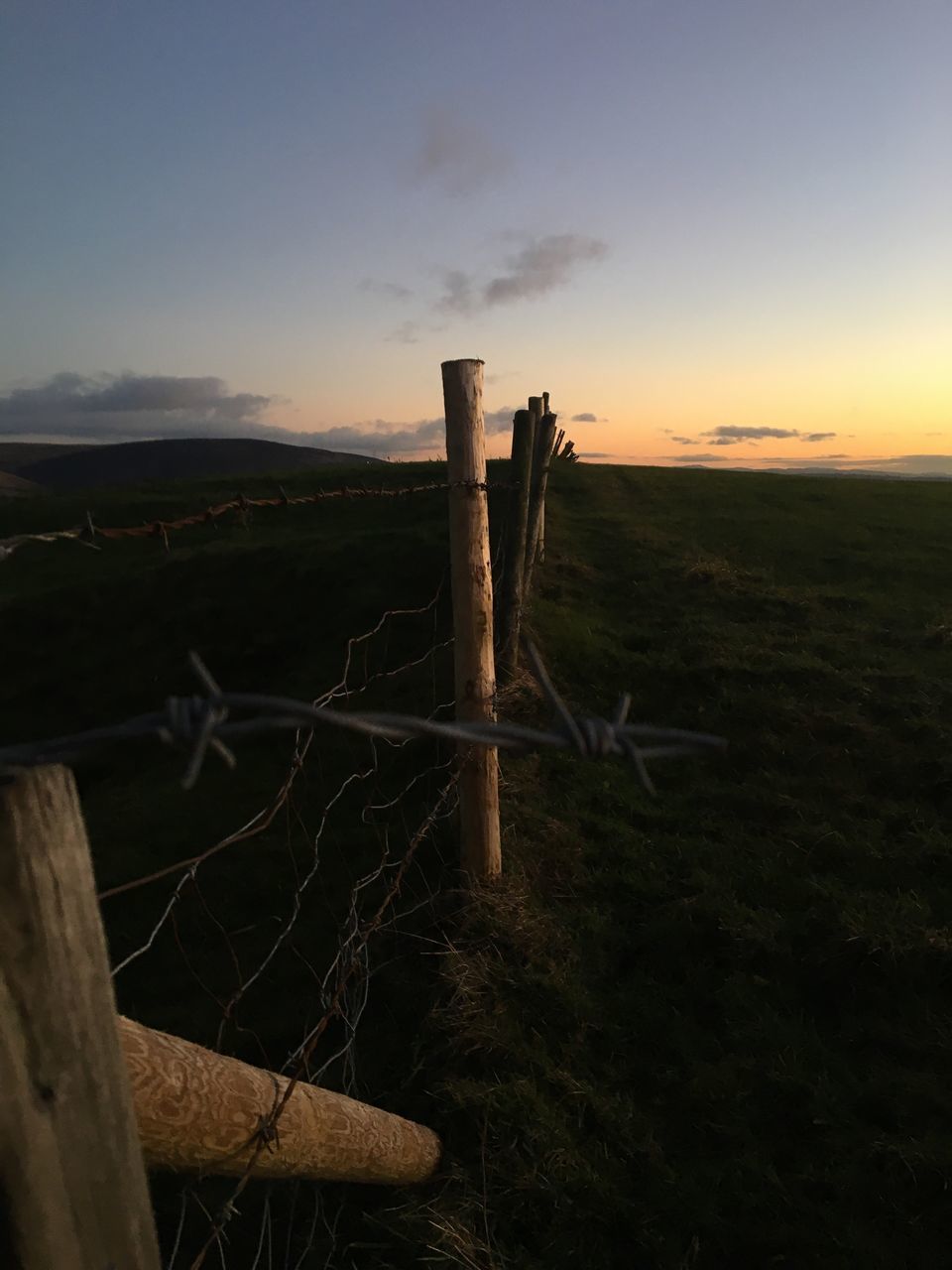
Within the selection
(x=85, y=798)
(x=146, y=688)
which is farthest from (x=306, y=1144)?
(x=146, y=688)

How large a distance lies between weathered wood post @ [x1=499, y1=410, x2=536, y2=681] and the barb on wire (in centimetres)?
457

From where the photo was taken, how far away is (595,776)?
6.35m

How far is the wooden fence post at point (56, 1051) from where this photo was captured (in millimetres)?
954

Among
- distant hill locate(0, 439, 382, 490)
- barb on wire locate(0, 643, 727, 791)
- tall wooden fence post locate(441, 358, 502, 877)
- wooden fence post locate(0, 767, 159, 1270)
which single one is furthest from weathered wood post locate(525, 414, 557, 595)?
distant hill locate(0, 439, 382, 490)

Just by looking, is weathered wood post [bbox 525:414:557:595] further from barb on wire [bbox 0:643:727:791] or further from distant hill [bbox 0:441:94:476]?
distant hill [bbox 0:441:94:476]

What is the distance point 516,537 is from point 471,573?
2490mm

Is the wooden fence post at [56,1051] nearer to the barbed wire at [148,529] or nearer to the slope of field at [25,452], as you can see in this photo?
the barbed wire at [148,529]

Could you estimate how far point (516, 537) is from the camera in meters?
6.46

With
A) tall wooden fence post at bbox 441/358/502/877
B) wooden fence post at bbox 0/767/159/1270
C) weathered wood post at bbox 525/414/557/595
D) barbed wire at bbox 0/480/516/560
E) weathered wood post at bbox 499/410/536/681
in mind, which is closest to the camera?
wooden fence post at bbox 0/767/159/1270

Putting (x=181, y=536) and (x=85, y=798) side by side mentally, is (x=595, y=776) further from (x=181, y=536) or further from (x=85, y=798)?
(x=181, y=536)

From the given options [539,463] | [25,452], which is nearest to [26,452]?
[25,452]

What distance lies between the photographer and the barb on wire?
1.04 meters

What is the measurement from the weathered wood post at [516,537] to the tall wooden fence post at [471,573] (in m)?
2.02

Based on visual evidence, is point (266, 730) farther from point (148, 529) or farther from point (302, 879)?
point (302, 879)
